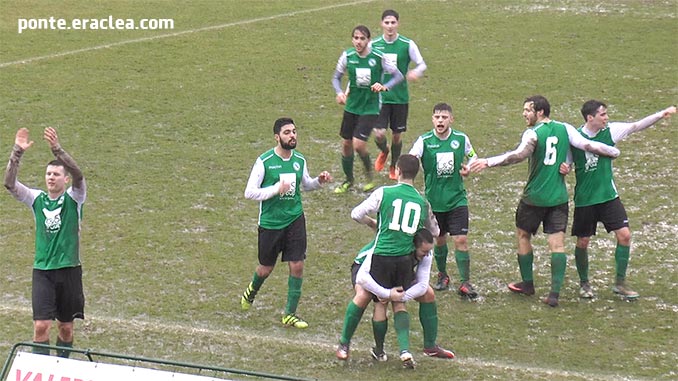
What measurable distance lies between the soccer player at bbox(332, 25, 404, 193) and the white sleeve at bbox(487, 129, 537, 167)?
10.9 feet

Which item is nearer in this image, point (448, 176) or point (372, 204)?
point (372, 204)

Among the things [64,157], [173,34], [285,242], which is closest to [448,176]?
[285,242]

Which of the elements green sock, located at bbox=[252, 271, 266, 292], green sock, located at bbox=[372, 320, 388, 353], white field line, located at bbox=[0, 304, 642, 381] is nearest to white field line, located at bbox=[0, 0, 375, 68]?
white field line, located at bbox=[0, 304, 642, 381]

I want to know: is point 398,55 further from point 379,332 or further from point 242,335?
point 379,332

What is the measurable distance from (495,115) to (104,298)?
900cm

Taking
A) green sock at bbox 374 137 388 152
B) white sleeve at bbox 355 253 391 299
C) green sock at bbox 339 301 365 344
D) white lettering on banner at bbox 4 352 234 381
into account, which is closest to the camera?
white lettering on banner at bbox 4 352 234 381

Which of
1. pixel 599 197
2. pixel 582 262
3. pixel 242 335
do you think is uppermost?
pixel 599 197

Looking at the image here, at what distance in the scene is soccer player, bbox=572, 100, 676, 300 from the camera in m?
11.7

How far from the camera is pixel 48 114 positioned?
734 inches

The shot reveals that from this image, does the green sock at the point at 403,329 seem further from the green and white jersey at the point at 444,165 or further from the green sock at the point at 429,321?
the green and white jersey at the point at 444,165

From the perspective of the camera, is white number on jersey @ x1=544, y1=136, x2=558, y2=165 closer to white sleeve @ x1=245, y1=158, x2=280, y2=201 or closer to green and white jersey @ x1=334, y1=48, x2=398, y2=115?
white sleeve @ x1=245, y1=158, x2=280, y2=201

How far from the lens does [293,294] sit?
1112 cm

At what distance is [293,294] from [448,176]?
7.04ft

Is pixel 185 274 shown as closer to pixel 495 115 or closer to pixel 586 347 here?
pixel 586 347
